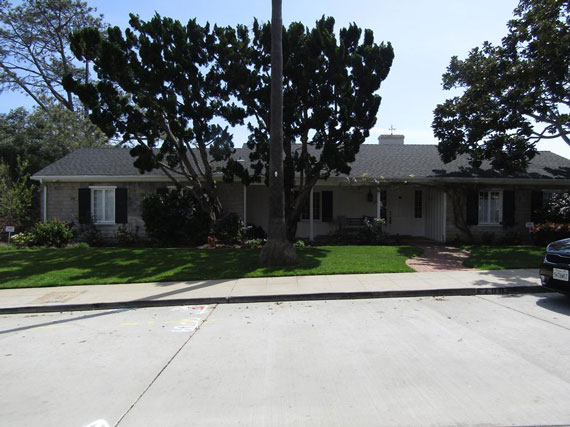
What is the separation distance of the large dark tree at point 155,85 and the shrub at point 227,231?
2565 mm

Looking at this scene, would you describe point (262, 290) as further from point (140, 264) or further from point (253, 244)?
point (253, 244)

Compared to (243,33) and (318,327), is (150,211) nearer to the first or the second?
(243,33)

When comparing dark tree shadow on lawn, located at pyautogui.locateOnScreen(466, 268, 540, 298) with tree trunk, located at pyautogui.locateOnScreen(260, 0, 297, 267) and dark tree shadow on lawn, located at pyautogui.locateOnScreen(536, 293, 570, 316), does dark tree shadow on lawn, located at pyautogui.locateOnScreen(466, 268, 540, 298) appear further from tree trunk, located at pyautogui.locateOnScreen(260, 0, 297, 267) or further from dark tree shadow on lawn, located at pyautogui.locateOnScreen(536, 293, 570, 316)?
tree trunk, located at pyautogui.locateOnScreen(260, 0, 297, 267)

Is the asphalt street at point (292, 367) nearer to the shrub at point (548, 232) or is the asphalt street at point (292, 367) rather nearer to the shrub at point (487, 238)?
the shrub at point (548, 232)

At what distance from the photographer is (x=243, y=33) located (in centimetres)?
1339

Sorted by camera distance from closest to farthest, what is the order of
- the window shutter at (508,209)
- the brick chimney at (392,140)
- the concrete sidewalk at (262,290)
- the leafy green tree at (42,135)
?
the concrete sidewalk at (262,290) → the window shutter at (508,209) → the brick chimney at (392,140) → the leafy green tree at (42,135)

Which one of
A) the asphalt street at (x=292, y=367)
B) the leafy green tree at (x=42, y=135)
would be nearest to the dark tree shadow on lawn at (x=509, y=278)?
the asphalt street at (x=292, y=367)

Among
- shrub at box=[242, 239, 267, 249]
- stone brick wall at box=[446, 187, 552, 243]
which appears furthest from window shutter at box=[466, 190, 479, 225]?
shrub at box=[242, 239, 267, 249]

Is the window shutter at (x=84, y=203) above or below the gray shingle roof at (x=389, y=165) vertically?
below

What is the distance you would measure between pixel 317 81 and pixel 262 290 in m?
7.68

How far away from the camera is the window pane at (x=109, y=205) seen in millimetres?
16406

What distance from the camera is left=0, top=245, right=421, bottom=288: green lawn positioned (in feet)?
31.5

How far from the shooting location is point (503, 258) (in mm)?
11562

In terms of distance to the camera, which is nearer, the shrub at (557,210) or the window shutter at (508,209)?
the shrub at (557,210)
